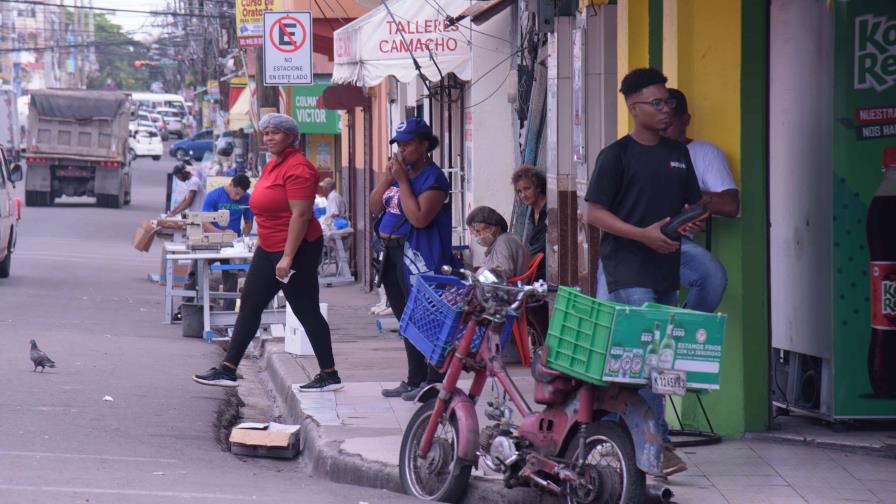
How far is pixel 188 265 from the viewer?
17.0 m

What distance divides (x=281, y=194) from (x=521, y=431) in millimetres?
3370

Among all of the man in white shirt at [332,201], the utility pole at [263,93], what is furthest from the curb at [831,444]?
the utility pole at [263,93]

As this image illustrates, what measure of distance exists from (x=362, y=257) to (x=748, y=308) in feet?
43.2

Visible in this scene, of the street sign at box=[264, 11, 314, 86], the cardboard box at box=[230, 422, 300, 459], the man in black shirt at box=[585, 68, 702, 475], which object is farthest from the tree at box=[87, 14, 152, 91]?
the man in black shirt at box=[585, 68, 702, 475]

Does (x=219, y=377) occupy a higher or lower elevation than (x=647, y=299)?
lower

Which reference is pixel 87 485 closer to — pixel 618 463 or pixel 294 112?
pixel 618 463

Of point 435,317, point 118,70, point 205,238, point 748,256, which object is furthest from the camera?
point 118,70

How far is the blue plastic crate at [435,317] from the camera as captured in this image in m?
6.27

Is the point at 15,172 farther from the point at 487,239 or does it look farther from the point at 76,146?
the point at 76,146

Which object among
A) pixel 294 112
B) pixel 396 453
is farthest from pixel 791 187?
pixel 294 112

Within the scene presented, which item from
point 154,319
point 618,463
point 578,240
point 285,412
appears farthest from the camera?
point 154,319

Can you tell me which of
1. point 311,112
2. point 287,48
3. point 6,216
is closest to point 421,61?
point 287,48

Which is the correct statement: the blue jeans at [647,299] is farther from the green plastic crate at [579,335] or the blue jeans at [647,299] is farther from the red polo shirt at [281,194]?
the red polo shirt at [281,194]

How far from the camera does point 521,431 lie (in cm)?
616
